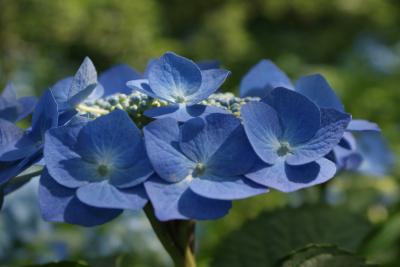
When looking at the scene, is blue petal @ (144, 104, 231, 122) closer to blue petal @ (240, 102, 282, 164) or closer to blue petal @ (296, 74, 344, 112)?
blue petal @ (240, 102, 282, 164)

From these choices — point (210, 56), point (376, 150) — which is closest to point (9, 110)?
point (376, 150)

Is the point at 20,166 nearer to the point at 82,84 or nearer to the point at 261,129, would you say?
the point at 82,84

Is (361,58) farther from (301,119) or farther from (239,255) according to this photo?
(301,119)

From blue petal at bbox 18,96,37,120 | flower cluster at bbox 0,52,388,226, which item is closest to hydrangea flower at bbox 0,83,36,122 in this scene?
blue petal at bbox 18,96,37,120

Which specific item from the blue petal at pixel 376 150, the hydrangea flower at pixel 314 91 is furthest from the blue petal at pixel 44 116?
the blue petal at pixel 376 150

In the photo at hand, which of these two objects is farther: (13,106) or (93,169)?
(13,106)

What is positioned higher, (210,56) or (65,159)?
(65,159)

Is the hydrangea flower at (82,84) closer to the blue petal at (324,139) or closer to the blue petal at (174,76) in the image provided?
the blue petal at (174,76)
